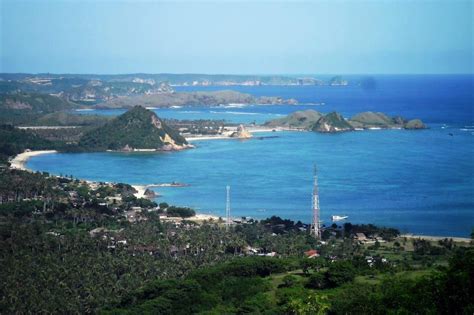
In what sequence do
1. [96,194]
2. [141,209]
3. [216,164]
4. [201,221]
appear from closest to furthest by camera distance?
[201,221] → [141,209] → [96,194] → [216,164]

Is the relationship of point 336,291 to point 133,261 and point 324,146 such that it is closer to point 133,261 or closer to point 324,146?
point 133,261

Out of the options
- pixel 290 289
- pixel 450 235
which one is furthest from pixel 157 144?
pixel 290 289

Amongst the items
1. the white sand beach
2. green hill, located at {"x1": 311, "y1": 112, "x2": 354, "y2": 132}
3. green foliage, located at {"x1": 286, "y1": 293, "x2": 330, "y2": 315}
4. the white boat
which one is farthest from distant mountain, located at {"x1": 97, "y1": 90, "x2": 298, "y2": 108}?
green foliage, located at {"x1": 286, "y1": 293, "x2": 330, "y2": 315}

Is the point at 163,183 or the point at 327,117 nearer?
the point at 163,183

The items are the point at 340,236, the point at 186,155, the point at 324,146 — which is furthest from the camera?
the point at 324,146

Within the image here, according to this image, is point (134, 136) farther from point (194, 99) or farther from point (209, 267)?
point (194, 99)

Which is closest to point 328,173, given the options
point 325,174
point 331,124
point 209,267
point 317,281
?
point 325,174

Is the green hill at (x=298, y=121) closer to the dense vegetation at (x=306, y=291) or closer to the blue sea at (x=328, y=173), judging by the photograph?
the blue sea at (x=328, y=173)
